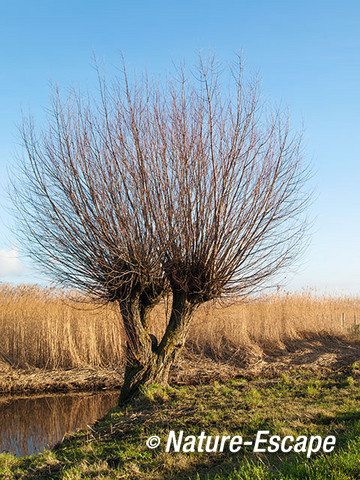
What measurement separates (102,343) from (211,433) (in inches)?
268

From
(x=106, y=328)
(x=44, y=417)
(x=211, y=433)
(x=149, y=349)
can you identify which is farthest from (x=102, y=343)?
(x=211, y=433)

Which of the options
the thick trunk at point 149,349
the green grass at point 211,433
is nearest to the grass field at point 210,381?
the green grass at point 211,433

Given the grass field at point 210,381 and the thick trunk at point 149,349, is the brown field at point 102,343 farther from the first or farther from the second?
the thick trunk at point 149,349

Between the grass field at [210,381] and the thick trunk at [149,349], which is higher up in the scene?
the thick trunk at [149,349]

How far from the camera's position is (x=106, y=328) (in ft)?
35.5

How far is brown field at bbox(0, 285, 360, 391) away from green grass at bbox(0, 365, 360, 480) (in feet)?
7.45

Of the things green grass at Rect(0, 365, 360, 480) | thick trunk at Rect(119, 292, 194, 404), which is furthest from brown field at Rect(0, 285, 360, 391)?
green grass at Rect(0, 365, 360, 480)

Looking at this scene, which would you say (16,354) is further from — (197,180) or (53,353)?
(197,180)

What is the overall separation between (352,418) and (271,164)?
369 centimetres

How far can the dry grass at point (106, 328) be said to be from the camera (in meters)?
10.3

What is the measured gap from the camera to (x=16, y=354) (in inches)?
410

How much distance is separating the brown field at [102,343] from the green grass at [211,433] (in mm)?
2270

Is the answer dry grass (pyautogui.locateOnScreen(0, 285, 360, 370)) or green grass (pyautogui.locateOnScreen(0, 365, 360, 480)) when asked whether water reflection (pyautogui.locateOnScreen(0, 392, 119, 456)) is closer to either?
green grass (pyautogui.locateOnScreen(0, 365, 360, 480))

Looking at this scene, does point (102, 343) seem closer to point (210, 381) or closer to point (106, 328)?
point (106, 328)
